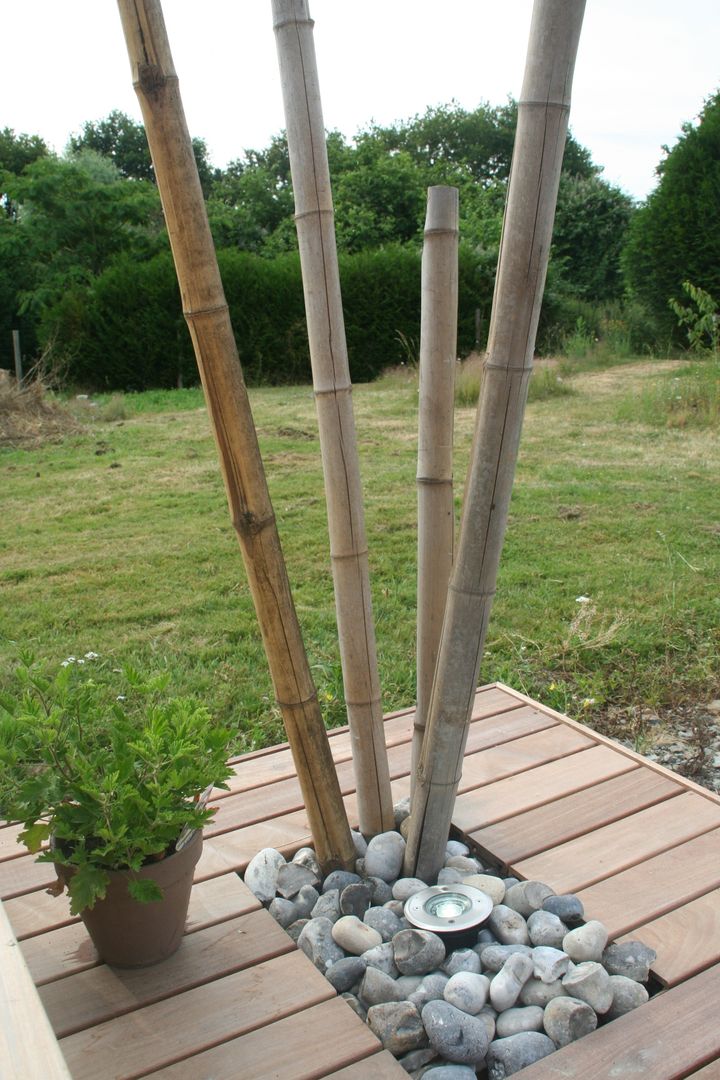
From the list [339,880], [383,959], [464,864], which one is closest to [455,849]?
[464,864]

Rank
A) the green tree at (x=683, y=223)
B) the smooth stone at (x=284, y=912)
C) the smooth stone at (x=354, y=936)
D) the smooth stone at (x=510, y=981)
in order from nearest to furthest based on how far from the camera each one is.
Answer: the smooth stone at (x=510, y=981) → the smooth stone at (x=354, y=936) → the smooth stone at (x=284, y=912) → the green tree at (x=683, y=223)

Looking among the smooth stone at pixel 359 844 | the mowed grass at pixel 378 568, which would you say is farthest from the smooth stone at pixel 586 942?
the mowed grass at pixel 378 568

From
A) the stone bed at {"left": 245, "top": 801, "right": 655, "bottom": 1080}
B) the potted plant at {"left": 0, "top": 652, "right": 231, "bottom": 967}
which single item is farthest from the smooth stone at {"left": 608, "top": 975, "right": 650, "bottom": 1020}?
the potted plant at {"left": 0, "top": 652, "right": 231, "bottom": 967}

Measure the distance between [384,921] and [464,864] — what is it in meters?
0.25

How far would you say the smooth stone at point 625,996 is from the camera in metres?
1.44

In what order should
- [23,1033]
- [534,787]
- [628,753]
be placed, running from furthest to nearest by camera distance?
[628,753] < [534,787] < [23,1033]

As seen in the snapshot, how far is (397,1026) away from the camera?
1.40 m

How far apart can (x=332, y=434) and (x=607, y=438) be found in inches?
240

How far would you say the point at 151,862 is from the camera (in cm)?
144

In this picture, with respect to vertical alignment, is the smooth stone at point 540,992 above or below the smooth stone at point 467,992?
below

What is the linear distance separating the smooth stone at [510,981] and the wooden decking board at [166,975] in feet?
1.17

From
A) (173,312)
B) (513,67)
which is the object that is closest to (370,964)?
(513,67)

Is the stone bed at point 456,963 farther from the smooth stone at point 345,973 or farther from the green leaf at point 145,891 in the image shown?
the green leaf at point 145,891

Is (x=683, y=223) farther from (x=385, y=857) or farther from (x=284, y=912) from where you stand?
(x=284, y=912)
